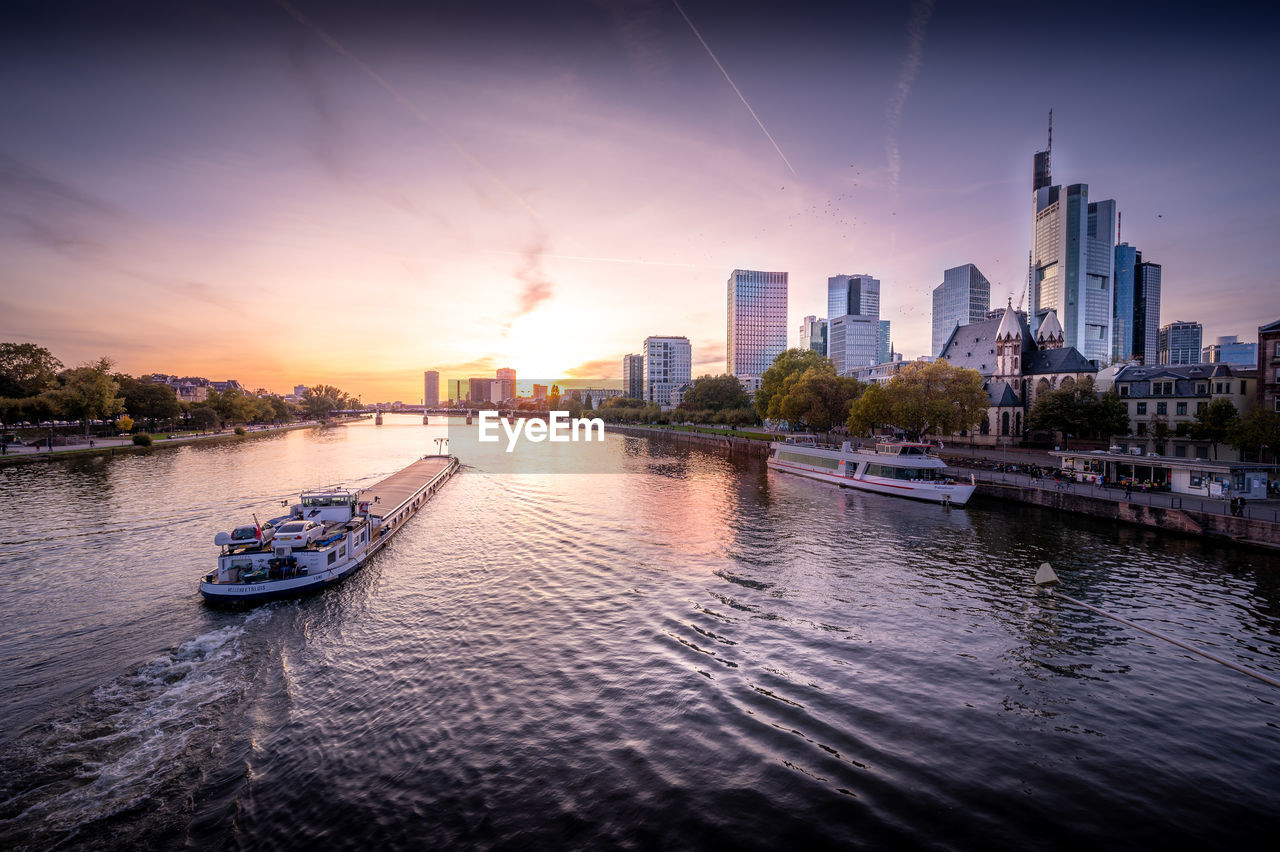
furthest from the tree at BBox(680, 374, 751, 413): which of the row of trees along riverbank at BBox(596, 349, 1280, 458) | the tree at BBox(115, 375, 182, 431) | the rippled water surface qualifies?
the tree at BBox(115, 375, 182, 431)

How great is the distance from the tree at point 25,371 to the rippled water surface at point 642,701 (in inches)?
4754

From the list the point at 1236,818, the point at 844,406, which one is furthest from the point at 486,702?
the point at 844,406

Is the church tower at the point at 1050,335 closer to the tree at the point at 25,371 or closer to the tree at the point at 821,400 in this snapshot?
the tree at the point at 821,400

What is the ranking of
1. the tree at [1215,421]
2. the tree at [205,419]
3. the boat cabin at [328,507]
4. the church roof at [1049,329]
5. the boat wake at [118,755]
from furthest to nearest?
the tree at [205,419] < the church roof at [1049,329] < the tree at [1215,421] < the boat cabin at [328,507] < the boat wake at [118,755]

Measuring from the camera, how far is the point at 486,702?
18234mm

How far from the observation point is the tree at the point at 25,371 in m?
113

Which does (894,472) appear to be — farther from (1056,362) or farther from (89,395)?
(89,395)

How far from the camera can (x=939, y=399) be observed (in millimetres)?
79125

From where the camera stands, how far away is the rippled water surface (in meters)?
13.3

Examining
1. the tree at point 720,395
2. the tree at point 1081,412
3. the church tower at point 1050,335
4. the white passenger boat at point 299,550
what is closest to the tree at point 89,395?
the white passenger boat at point 299,550

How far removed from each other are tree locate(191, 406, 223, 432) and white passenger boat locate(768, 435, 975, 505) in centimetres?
15647

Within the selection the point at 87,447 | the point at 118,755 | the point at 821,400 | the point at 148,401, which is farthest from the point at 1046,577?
the point at 148,401

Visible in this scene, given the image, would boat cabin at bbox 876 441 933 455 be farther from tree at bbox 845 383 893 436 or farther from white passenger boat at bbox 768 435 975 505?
tree at bbox 845 383 893 436

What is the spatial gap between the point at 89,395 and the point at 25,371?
3077 centimetres
